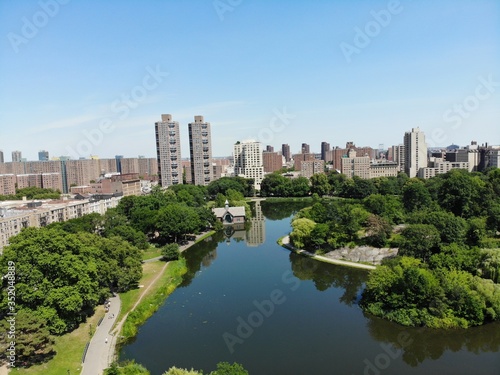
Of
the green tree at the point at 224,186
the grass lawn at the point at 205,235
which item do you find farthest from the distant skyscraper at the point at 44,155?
the grass lawn at the point at 205,235

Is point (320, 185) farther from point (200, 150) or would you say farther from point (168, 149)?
point (168, 149)

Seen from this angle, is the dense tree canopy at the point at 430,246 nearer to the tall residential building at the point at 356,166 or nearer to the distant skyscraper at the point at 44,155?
the tall residential building at the point at 356,166

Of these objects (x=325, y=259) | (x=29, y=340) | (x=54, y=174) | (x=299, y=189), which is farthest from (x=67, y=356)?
(x=54, y=174)

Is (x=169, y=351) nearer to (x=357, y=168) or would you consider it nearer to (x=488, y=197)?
(x=488, y=197)

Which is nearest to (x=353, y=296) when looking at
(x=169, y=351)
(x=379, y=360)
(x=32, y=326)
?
(x=379, y=360)

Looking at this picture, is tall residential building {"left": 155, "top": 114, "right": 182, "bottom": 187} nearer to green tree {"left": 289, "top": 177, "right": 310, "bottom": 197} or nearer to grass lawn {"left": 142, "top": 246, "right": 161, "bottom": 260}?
green tree {"left": 289, "top": 177, "right": 310, "bottom": 197}

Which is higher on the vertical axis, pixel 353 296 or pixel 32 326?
pixel 32 326

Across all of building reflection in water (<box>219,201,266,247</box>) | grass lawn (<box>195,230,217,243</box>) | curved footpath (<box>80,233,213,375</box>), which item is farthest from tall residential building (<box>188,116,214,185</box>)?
curved footpath (<box>80,233,213,375</box>)
